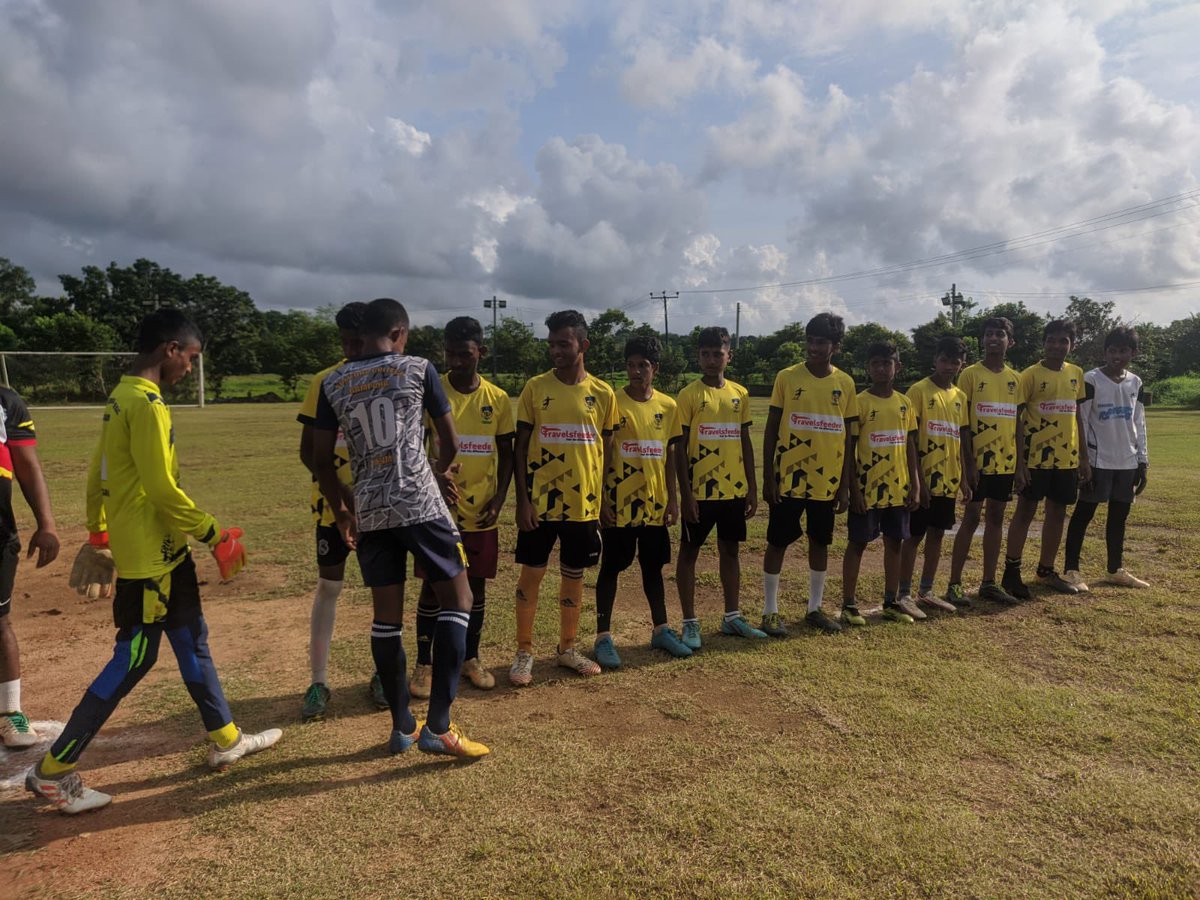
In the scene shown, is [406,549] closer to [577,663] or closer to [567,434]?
[567,434]

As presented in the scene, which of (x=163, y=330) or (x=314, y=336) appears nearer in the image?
(x=163, y=330)

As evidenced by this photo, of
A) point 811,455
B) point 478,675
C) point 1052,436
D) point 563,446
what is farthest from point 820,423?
point 478,675

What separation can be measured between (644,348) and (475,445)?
133 centimetres

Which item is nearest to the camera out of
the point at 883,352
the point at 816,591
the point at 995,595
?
the point at 816,591

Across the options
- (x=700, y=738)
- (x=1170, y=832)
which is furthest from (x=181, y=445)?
(x=1170, y=832)

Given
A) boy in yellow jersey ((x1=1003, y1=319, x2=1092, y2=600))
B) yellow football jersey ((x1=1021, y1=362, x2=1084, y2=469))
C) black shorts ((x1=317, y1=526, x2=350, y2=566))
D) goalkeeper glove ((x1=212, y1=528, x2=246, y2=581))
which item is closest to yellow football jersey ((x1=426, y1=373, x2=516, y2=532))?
black shorts ((x1=317, y1=526, x2=350, y2=566))

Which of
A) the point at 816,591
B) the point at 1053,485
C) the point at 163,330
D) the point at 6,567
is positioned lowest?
the point at 816,591

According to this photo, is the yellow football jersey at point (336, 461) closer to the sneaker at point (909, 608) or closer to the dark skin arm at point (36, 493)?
the dark skin arm at point (36, 493)

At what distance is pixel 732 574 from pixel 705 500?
60 cm

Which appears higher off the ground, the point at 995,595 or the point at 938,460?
the point at 938,460

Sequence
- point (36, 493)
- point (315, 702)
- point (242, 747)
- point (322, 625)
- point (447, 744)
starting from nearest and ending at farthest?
point (447, 744)
point (242, 747)
point (36, 493)
point (315, 702)
point (322, 625)

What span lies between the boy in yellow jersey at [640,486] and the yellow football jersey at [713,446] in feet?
0.62

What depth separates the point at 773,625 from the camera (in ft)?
16.5

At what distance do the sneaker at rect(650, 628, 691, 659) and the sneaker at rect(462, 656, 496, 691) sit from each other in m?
1.17
